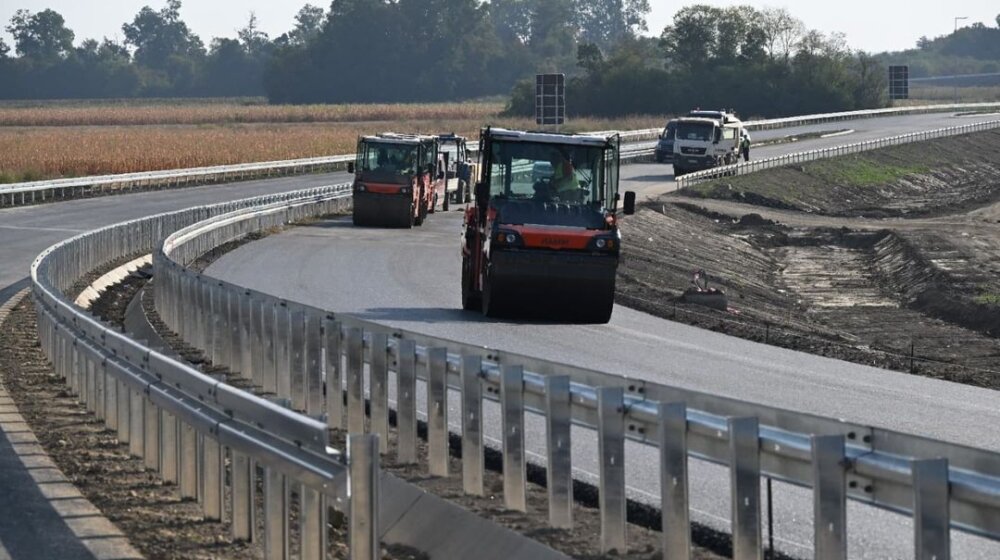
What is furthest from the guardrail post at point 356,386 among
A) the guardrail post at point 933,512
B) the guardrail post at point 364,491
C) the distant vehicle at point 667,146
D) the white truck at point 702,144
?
the distant vehicle at point 667,146

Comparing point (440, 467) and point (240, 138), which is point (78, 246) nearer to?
point (440, 467)

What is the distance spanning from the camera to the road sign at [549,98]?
2894 inches

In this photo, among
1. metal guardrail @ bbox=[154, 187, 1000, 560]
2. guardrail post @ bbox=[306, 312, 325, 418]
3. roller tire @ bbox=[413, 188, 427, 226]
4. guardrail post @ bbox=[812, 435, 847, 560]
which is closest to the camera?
metal guardrail @ bbox=[154, 187, 1000, 560]

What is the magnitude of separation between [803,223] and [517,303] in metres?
32.5

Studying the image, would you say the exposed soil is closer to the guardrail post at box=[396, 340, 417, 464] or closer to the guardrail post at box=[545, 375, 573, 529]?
the guardrail post at box=[396, 340, 417, 464]

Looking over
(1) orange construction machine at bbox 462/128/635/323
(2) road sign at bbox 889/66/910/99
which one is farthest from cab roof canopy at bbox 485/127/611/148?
(2) road sign at bbox 889/66/910/99

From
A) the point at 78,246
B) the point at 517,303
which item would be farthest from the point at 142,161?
the point at 517,303

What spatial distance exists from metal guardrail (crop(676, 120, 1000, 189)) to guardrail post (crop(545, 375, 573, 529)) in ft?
175

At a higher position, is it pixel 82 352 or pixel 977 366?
pixel 82 352

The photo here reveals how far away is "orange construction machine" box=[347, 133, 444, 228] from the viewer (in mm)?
45500

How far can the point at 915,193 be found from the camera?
7344 cm

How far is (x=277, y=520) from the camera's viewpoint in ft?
31.8

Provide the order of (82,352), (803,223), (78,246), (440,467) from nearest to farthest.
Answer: (440,467) < (82,352) < (78,246) < (803,223)

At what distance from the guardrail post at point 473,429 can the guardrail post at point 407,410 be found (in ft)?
2.96
